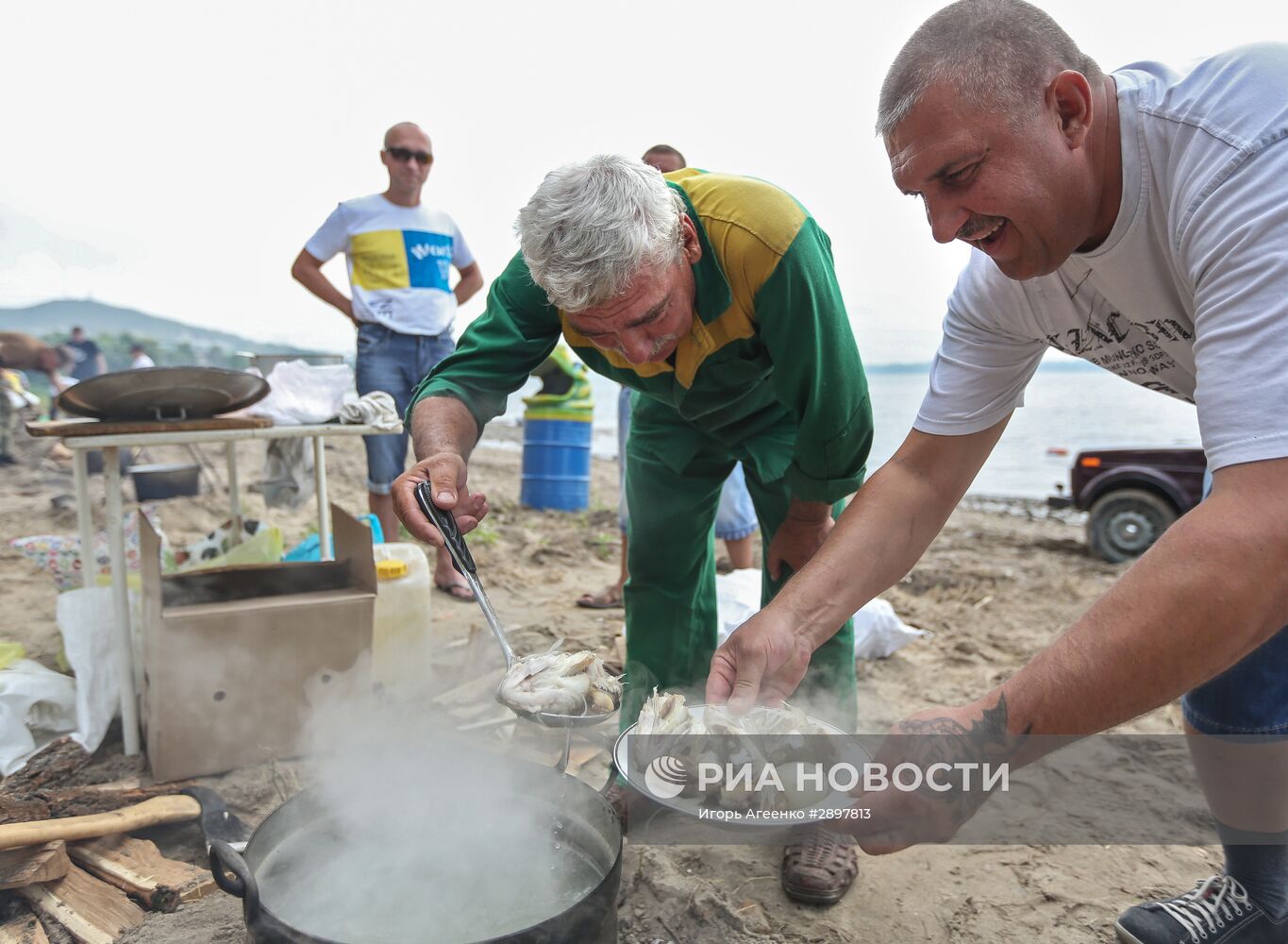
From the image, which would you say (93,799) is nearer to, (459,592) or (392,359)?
(459,592)

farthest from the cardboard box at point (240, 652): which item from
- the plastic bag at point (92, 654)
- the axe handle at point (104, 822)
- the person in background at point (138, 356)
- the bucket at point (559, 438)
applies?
the person in background at point (138, 356)

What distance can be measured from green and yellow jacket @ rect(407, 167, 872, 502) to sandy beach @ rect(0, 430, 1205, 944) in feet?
3.48

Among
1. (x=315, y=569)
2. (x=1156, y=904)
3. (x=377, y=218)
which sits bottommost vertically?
(x=1156, y=904)

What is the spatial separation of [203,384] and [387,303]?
1.83 metres

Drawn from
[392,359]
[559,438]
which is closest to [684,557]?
[392,359]

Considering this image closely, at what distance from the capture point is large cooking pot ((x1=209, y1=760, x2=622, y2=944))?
1.44 metres

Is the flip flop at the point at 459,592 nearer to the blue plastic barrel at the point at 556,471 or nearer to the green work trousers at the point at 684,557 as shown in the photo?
the green work trousers at the point at 684,557

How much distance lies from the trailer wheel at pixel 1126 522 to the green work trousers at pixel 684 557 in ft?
14.2

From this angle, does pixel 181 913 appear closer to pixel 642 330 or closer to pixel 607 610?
pixel 642 330

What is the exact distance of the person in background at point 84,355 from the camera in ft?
35.0

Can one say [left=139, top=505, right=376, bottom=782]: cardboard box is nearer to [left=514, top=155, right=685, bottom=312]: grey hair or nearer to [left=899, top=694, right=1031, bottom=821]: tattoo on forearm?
[left=514, top=155, right=685, bottom=312]: grey hair

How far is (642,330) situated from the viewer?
6.11ft

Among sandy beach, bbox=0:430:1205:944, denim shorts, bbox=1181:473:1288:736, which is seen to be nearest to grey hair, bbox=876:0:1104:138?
denim shorts, bbox=1181:473:1288:736

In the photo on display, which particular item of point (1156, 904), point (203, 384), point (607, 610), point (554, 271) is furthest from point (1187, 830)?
point (203, 384)
